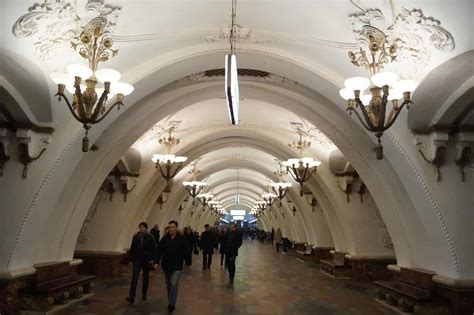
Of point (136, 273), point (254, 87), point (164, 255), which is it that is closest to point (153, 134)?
point (254, 87)

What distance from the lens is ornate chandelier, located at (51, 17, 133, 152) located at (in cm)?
388

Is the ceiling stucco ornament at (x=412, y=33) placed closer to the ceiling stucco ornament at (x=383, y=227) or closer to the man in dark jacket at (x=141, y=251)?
the man in dark jacket at (x=141, y=251)

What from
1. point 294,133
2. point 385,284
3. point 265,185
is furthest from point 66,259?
point 265,185

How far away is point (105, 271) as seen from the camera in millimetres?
9352

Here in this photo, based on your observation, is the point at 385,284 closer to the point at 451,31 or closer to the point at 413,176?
the point at 413,176

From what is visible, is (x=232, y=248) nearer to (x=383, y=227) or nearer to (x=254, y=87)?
(x=383, y=227)

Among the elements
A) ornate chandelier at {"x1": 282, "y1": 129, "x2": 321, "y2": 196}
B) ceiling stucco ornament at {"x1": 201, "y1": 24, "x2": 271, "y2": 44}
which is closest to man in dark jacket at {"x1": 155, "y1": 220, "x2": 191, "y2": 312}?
ceiling stucco ornament at {"x1": 201, "y1": 24, "x2": 271, "y2": 44}

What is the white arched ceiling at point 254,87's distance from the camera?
14.4ft

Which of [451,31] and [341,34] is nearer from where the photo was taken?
[451,31]

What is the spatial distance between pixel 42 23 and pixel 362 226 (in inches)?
328

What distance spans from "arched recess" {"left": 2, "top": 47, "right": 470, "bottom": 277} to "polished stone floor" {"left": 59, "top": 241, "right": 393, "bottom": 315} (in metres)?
1.16

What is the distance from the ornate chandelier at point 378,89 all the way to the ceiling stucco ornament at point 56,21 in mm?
2812

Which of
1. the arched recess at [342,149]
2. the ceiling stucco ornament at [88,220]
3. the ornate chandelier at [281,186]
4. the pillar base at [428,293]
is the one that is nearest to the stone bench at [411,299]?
the pillar base at [428,293]

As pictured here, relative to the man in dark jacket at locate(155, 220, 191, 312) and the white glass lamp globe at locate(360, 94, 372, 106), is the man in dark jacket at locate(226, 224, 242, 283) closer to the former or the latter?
the man in dark jacket at locate(155, 220, 191, 312)
